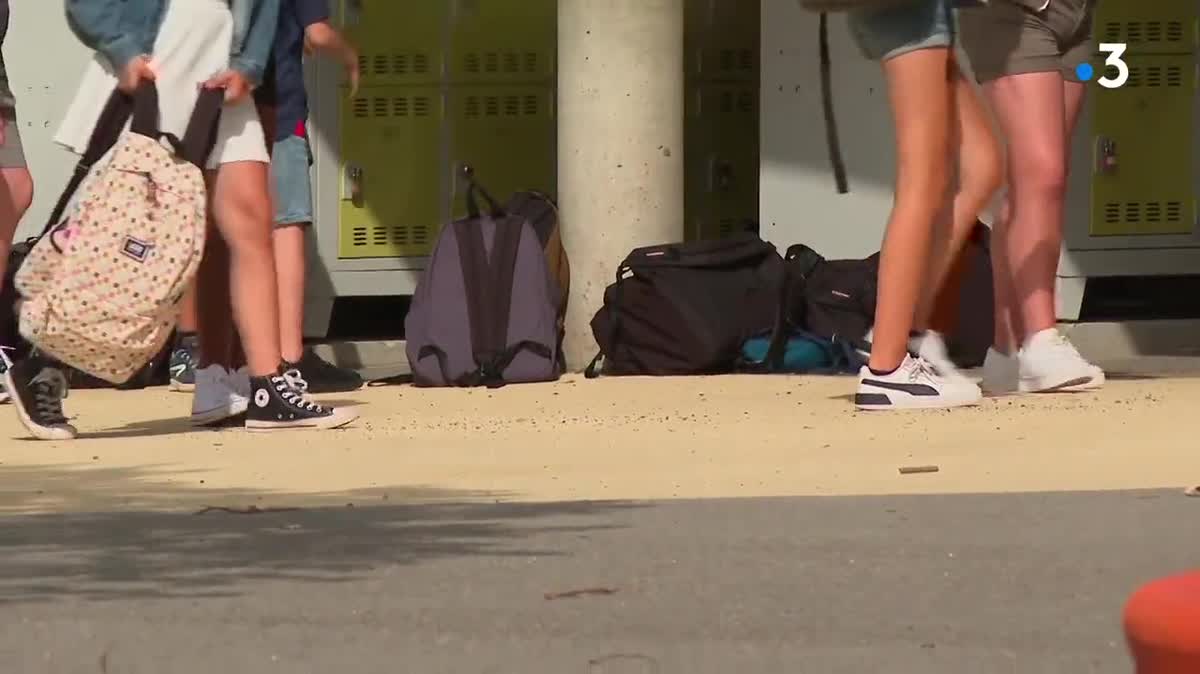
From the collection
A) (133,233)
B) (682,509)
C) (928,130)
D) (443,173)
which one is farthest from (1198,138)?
(682,509)

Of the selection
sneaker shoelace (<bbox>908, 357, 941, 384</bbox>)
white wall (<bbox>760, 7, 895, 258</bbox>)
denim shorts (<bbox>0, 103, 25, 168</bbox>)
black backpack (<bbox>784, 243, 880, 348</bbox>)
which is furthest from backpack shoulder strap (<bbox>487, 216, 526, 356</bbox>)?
sneaker shoelace (<bbox>908, 357, 941, 384</bbox>)

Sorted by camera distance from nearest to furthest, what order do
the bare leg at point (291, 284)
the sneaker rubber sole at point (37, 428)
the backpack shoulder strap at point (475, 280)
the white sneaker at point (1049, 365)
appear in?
the sneaker rubber sole at point (37, 428) → the white sneaker at point (1049, 365) → the bare leg at point (291, 284) → the backpack shoulder strap at point (475, 280)

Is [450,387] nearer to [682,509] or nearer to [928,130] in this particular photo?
[928,130]

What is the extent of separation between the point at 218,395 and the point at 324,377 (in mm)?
2107

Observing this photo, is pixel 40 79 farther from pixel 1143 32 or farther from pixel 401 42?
pixel 1143 32

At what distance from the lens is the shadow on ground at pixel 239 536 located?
442 centimetres

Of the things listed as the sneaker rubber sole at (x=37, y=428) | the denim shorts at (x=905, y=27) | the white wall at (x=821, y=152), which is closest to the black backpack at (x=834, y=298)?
the white wall at (x=821, y=152)

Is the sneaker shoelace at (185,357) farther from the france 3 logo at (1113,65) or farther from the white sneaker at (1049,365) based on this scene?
the france 3 logo at (1113,65)

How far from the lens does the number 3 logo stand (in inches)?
444

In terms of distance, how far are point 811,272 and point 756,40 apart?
2206mm

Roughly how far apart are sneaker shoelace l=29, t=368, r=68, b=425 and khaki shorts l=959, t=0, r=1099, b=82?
2549mm

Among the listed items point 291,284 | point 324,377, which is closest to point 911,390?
point 291,284

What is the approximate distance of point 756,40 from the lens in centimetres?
1222

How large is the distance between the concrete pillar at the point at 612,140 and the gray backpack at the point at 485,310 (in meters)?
0.45
